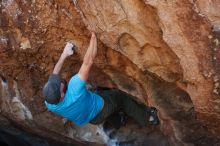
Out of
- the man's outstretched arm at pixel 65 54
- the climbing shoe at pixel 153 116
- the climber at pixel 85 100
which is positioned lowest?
the climbing shoe at pixel 153 116

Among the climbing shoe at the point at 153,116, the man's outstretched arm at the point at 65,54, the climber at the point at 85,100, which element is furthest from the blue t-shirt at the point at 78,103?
the climbing shoe at the point at 153,116

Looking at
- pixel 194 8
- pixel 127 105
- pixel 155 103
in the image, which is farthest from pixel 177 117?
pixel 194 8

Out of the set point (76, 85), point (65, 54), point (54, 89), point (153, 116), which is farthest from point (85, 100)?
point (153, 116)

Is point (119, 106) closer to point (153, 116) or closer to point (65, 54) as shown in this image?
point (153, 116)

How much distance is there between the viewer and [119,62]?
160 inches

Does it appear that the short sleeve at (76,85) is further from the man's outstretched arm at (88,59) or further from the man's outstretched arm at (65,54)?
the man's outstretched arm at (65,54)

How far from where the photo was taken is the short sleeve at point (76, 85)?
3.79m

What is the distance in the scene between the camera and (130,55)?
3.83m

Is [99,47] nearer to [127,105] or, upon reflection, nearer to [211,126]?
[127,105]

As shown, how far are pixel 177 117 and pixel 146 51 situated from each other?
2.50 feet

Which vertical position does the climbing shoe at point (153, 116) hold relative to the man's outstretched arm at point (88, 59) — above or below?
below

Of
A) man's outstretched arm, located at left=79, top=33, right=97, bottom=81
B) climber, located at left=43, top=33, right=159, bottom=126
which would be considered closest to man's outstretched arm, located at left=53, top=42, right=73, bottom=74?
climber, located at left=43, top=33, right=159, bottom=126

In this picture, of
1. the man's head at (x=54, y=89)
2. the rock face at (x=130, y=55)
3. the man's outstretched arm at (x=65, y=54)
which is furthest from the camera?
the man's outstretched arm at (x=65, y=54)

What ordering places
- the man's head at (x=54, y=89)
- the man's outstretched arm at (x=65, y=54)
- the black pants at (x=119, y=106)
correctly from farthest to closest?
the black pants at (x=119, y=106), the man's outstretched arm at (x=65, y=54), the man's head at (x=54, y=89)
